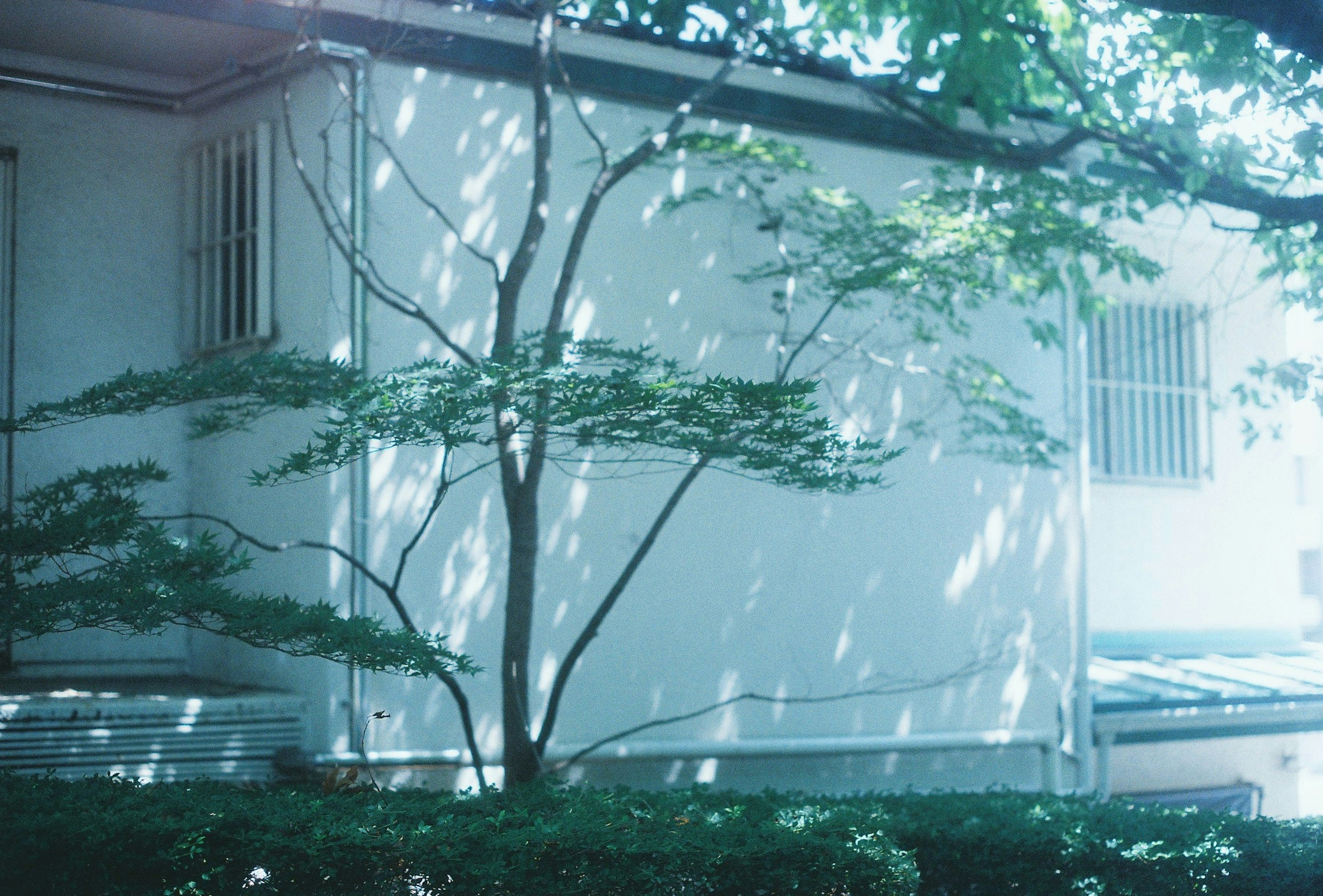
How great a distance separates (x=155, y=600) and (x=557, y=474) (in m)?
3.41

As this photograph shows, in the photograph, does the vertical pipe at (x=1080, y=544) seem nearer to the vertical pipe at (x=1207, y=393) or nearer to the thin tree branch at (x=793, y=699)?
the thin tree branch at (x=793, y=699)

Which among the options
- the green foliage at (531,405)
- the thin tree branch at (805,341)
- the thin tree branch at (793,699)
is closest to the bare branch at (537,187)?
the green foliage at (531,405)

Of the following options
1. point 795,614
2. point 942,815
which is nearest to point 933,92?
point 795,614

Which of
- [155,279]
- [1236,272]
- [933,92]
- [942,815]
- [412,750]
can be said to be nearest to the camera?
[942,815]

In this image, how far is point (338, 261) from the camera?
753 cm

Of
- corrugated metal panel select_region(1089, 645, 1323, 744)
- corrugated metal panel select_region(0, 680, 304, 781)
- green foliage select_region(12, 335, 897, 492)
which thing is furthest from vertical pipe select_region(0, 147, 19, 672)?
corrugated metal panel select_region(1089, 645, 1323, 744)

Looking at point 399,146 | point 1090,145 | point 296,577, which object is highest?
point 1090,145

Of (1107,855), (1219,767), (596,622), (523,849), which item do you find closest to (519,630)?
(596,622)

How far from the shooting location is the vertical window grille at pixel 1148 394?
11570 millimetres

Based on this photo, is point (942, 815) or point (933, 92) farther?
point (933, 92)

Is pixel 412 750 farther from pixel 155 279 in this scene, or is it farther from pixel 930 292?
pixel 930 292

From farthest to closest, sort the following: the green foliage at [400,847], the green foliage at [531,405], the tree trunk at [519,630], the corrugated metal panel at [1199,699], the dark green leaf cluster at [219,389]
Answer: the corrugated metal panel at [1199,699]
the tree trunk at [519,630]
the dark green leaf cluster at [219,389]
the green foliage at [531,405]
the green foliage at [400,847]

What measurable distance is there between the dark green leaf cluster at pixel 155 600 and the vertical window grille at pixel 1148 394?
755cm

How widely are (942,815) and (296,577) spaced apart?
11.6 feet
